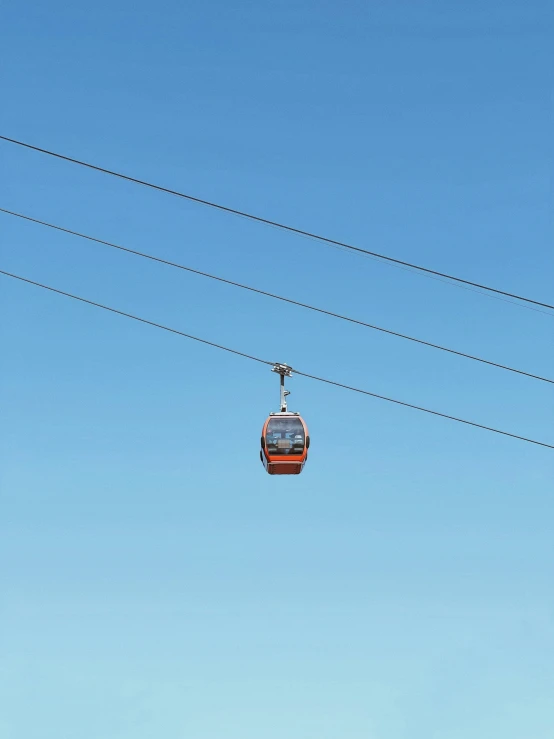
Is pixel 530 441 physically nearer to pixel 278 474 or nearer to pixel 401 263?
pixel 401 263

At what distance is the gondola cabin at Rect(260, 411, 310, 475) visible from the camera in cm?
2347

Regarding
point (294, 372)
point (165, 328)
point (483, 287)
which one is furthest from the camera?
point (294, 372)

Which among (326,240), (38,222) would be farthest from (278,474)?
(38,222)

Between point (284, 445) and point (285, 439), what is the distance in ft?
0.44

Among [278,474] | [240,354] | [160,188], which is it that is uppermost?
[160,188]

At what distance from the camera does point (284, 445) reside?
23.5m

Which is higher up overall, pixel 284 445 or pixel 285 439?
pixel 285 439

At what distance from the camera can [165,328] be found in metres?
20.9

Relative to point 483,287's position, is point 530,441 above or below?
below

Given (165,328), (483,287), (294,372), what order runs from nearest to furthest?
(483,287)
(165,328)
(294,372)

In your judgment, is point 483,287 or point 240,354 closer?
point 483,287

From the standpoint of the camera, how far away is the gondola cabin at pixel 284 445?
2347cm

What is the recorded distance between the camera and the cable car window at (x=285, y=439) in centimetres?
2347

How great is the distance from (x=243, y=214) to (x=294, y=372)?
4.31m
